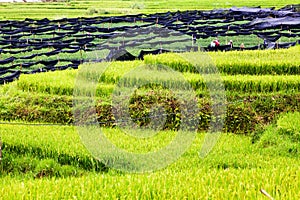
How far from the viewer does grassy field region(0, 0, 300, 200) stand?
473 centimetres

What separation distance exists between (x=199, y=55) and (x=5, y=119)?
365 cm

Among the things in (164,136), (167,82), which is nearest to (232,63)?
(167,82)

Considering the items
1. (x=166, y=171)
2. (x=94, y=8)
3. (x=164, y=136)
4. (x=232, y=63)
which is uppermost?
(x=232, y=63)

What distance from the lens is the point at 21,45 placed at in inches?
598

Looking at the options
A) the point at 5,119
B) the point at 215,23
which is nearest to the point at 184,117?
the point at 5,119

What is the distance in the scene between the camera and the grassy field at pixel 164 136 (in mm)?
4734

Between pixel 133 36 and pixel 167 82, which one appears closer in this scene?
pixel 167 82

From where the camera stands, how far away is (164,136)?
826 centimetres

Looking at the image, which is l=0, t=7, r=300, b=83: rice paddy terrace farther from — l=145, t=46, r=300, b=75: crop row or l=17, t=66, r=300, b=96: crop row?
l=145, t=46, r=300, b=75: crop row

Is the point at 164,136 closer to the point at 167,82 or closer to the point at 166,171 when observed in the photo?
the point at 167,82

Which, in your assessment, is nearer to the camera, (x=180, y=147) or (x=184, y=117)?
(x=180, y=147)

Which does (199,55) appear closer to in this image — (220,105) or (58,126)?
(220,105)

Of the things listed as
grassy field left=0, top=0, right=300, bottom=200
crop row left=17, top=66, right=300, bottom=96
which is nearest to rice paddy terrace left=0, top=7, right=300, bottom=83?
crop row left=17, top=66, right=300, bottom=96

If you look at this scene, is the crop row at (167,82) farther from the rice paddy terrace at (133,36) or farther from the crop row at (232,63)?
the rice paddy terrace at (133,36)
